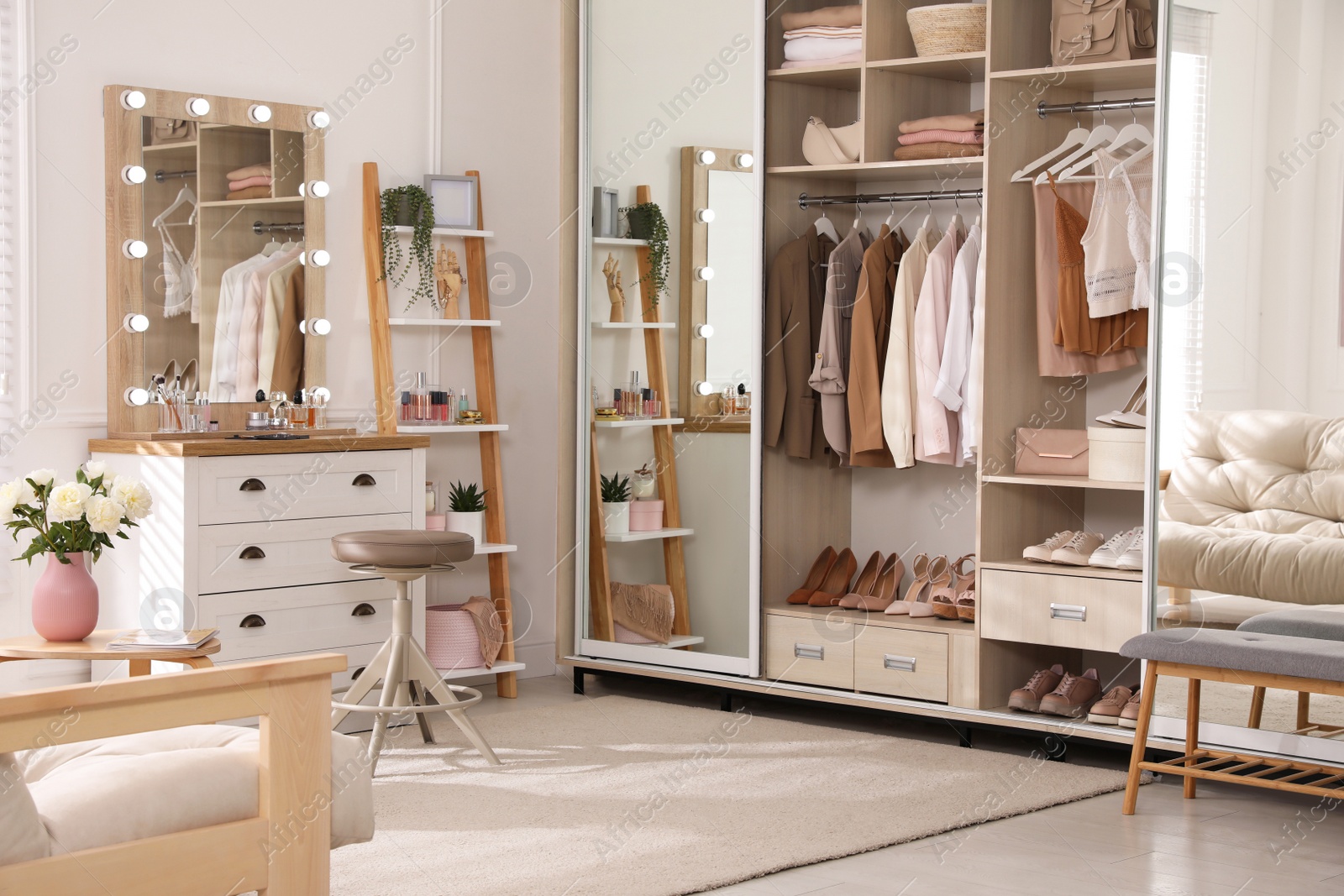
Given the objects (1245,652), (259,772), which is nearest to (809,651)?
(1245,652)

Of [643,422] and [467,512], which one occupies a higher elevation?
[643,422]

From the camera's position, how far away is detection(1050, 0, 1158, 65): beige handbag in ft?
14.1

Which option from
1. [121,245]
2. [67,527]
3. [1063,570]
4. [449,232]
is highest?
[449,232]

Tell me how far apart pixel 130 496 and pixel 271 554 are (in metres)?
1.08

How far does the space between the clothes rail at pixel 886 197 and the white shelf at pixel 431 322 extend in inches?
46.2

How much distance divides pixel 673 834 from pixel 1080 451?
5.87 ft

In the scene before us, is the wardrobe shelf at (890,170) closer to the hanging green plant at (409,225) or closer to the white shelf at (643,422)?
the white shelf at (643,422)

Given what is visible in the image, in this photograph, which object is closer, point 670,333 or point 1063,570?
point 1063,570

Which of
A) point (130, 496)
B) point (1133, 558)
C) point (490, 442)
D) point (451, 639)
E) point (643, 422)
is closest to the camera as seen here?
point (130, 496)

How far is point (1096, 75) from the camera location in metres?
4.39

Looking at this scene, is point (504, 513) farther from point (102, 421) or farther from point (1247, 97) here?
point (1247, 97)

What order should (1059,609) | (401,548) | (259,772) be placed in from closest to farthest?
1. (259,772)
2. (401,548)
3. (1059,609)

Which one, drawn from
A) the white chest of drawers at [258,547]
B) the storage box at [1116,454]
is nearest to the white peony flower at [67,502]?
the white chest of drawers at [258,547]

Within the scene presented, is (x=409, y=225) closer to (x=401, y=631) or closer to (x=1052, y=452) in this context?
(x=401, y=631)
